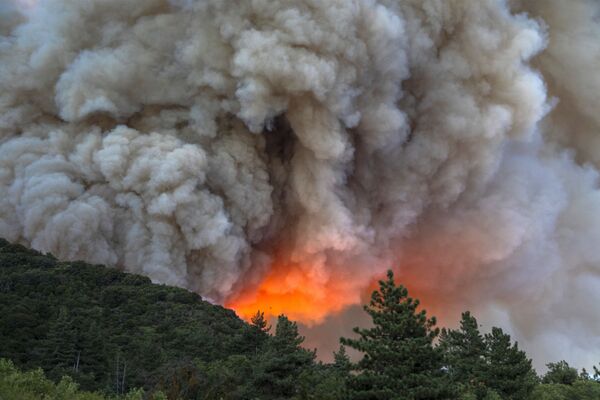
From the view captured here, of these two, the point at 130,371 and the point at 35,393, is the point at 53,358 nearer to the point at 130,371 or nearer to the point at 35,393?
the point at 130,371

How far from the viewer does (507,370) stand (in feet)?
81.2

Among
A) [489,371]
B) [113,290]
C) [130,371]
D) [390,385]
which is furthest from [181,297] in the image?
[390,385]

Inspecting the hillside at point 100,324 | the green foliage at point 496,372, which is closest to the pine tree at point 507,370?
the green foliage at point 496,372

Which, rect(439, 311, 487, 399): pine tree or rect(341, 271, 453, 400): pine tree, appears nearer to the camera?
rect(341, 271, 453, 400): pine tree

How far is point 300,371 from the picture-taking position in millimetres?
22688

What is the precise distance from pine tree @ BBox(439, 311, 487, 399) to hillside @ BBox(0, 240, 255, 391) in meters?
9.51

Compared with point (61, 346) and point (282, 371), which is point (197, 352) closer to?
point (61, 346)

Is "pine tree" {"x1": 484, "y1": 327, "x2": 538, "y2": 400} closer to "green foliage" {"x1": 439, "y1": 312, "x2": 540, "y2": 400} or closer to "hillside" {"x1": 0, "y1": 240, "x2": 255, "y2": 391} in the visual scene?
"green foliage" {"x1": 439, "y1": 312, "x2": 540, "y2": 400}

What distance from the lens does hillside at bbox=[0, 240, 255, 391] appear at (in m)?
28.0

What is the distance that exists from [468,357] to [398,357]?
11323 mm

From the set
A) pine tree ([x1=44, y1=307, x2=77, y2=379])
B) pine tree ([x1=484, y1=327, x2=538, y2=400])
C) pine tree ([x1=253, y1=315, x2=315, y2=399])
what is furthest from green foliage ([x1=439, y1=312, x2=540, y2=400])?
→ pine tree ([x1=44, y1=307, x2=77, y2=379])

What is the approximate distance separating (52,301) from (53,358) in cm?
755

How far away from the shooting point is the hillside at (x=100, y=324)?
27984 millimetres

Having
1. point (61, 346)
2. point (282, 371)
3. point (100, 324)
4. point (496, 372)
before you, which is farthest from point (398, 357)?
point (100, 324)
